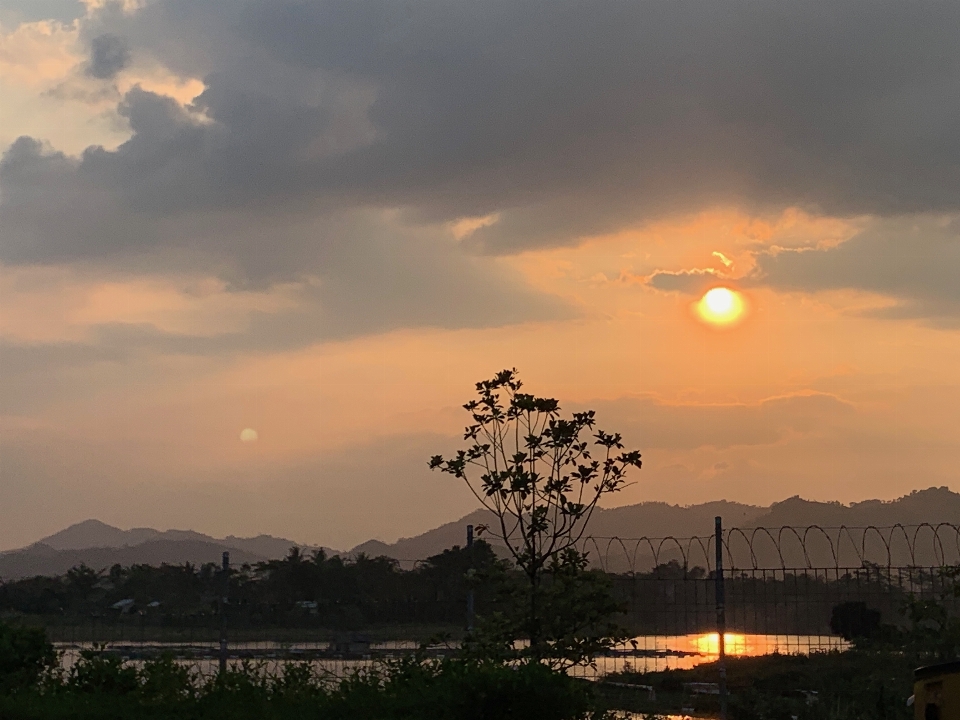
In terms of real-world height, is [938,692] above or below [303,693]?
above

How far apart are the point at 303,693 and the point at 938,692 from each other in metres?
8.23

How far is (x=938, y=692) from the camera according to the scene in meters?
10.2

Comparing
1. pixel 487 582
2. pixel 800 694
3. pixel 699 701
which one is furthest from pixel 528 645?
pixel 800 694

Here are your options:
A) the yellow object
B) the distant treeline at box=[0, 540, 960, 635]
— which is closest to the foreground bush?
the distant treeline at box=[0, 540, 960, 635]

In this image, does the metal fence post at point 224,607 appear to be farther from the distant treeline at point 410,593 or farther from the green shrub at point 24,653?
the green shrub at point 24,653

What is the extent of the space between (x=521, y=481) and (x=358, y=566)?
55.0 metres

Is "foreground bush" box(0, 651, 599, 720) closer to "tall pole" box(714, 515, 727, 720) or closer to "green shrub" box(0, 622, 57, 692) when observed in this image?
"green shrub" box(0, 622, 57, 692)

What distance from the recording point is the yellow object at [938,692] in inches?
392

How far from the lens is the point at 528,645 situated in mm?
15758

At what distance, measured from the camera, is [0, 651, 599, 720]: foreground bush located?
13.4 metres

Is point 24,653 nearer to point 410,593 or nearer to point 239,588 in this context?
point 239,588

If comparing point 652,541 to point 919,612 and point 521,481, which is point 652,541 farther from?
point 919,612

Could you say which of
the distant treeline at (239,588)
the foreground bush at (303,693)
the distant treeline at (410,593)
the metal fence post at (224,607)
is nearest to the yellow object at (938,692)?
the foreground bush at (303,693)

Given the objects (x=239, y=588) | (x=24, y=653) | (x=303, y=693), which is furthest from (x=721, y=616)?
(x=239, y=588)
